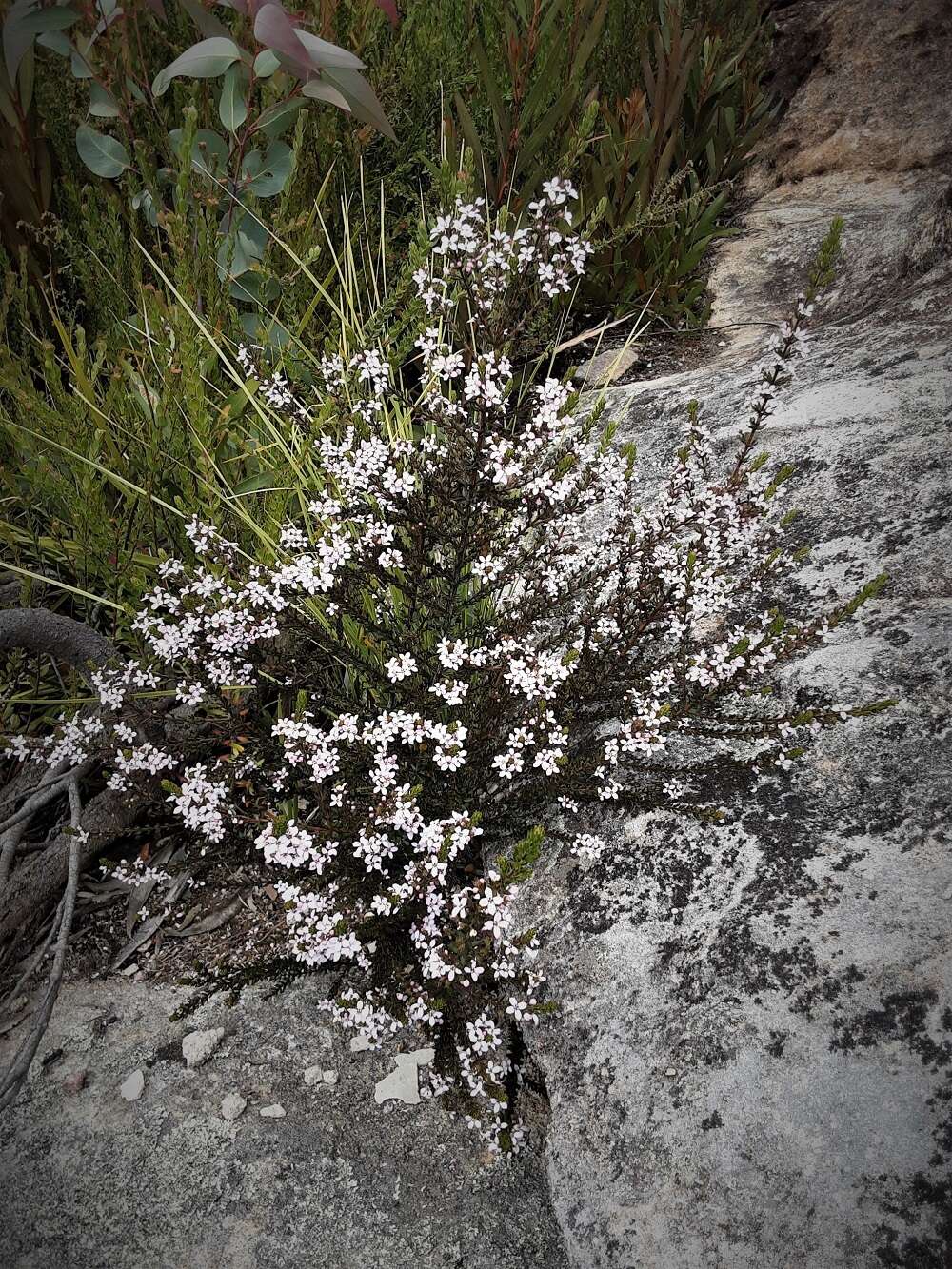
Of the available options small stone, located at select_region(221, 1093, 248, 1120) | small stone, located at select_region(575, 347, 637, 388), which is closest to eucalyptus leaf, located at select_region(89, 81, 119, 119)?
small stone, located at select_region(575, 347, 637, 388)

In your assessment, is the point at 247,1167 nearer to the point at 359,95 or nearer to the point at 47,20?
the point at 359,95

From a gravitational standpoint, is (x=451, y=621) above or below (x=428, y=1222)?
above

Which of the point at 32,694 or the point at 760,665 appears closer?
the point at 760,665

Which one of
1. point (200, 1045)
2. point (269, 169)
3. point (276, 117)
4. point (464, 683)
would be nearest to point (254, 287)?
point (269, 169)

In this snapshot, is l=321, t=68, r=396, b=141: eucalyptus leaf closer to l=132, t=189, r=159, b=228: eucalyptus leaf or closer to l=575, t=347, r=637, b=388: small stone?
l=132, t=189, r=159, b=228: eucalyptus leaf

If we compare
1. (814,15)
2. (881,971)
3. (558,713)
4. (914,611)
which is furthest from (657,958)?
(814,15)

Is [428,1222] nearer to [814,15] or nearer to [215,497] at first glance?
[215,497]
